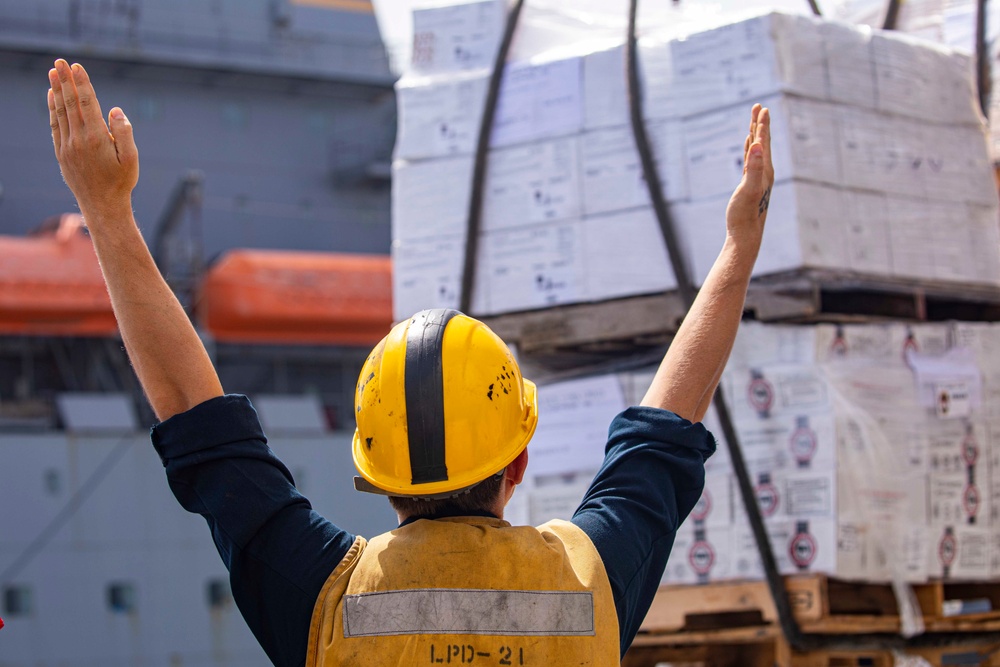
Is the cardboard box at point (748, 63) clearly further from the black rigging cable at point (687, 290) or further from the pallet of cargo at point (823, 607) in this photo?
the pallet of cargo at point (823, 607)

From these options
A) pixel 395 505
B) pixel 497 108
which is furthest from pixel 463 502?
pixel 497 108

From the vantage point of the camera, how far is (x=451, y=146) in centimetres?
388

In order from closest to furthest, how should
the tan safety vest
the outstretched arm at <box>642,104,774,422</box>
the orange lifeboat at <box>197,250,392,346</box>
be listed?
1. the tan safety vest
2. the outstretched arm at <box>642,104,774,422</box>
3. the orange lifeboat at <box>197,250,392,346</box>

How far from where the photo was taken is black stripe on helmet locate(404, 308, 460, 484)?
4.76ft

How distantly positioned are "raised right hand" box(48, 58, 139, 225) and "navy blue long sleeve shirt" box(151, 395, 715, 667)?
277 millimetres

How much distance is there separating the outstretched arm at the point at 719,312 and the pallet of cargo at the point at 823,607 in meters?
1.81

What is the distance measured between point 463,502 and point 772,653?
2.35 metres

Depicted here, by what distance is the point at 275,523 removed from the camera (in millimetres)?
1482

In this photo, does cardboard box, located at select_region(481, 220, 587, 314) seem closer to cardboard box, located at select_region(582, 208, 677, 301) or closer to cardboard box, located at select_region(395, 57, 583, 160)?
cardboard box, located at select_region(582, 208, 677, 301)

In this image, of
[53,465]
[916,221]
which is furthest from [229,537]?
[53,465]

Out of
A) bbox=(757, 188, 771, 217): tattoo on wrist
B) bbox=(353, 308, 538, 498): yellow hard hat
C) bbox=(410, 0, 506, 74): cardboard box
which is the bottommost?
bbox=(353, 308, 538, 498): yellow hard hat

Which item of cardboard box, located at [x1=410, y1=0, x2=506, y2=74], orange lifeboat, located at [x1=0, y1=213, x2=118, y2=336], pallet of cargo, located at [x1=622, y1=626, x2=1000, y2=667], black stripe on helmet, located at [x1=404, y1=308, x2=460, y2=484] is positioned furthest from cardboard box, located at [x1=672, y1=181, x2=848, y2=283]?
orange lifeboat, located at [x1=0, y1=213, x2=118, y2=336]

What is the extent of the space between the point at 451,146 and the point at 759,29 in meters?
1.00

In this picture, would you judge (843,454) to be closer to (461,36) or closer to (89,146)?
(461,36)
